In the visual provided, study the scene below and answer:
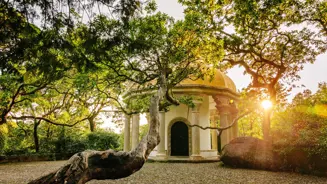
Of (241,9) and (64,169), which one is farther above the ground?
(241,9)

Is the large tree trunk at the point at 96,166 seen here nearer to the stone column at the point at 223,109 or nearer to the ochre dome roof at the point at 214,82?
the ochre dome roof at the point at 214,82

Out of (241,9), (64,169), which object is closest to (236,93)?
(241,9)

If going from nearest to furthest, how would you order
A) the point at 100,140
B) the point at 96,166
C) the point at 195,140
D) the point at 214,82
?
the point at 96,166 < the point at 195,140 < the point at 214,82 < the point at 100,140

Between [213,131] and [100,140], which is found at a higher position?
[213,131]

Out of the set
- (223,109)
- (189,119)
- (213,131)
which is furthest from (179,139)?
(213,131)

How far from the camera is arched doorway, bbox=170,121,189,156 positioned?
21.2 metres

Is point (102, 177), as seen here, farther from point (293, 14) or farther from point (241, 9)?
point (293, 14)

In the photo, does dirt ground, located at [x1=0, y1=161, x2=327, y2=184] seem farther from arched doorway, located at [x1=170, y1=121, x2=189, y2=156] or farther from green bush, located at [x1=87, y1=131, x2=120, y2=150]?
green bush, located at [x1=87, y1=131, x2=120, y2=150]

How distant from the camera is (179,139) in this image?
2142 cm

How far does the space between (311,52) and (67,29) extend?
47.7 feet

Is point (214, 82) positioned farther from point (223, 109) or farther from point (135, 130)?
point (135, 130)

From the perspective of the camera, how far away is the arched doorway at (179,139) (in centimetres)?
2119

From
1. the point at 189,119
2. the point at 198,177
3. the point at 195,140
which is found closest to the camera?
the point at 198,177

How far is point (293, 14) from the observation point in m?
11.9
